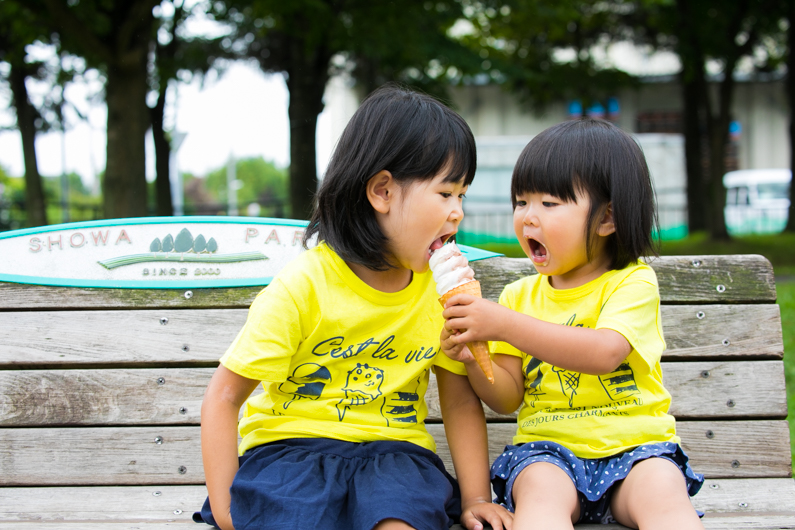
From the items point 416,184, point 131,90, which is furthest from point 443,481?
point 131,90

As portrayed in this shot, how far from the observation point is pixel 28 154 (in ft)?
43.3

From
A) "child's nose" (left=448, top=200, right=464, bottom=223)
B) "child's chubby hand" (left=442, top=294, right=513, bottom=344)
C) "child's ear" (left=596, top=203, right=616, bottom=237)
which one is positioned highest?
"child's nose" (left=448, top=200, right=464, bottom=223)

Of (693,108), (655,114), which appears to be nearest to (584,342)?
(693,108)

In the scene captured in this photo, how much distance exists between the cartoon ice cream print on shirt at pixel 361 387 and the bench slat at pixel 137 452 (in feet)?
2.02

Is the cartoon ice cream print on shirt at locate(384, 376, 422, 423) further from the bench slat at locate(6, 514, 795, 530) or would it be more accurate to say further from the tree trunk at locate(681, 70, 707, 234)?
the tree trunk at locate(681, 70, 707, 234)

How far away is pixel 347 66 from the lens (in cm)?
1454

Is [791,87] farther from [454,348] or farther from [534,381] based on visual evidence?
[454,348]

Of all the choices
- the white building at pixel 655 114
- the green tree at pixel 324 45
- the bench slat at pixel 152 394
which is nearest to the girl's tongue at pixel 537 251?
the bench slat at pixel 152 394

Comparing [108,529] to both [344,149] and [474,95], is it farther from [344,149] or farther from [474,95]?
[474,95]

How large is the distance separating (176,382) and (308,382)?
2.54 feet

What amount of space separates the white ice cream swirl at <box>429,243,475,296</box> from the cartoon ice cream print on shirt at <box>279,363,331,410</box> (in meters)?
0.40

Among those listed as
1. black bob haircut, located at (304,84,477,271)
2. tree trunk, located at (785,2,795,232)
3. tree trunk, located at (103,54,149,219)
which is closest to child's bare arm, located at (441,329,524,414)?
black bob haircut, located at (304,84,477,271)

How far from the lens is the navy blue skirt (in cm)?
174

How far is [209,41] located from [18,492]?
1216cm
